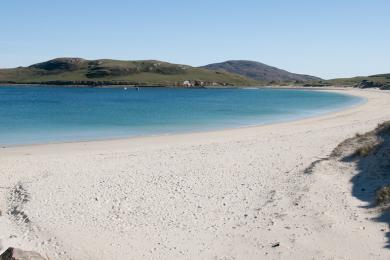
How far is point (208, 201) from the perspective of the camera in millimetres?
13727

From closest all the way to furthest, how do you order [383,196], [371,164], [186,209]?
[383,196], [186,209], [371,164]

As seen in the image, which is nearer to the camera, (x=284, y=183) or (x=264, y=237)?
(x=264, y=237)

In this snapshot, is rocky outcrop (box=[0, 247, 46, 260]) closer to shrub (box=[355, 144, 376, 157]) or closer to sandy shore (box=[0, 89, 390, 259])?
sandy shore (box=[0, 89, 390, 259])

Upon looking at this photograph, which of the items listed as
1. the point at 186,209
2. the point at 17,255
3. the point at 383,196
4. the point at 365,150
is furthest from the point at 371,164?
the point at 17,255

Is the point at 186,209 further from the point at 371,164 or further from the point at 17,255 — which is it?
the point at 371,164

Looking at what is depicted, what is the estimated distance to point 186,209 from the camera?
1305cm

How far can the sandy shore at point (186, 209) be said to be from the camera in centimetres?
1030

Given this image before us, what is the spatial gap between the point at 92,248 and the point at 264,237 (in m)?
3.81

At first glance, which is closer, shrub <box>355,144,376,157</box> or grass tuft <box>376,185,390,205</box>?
grass tuft <box>376,185,390,205</box>

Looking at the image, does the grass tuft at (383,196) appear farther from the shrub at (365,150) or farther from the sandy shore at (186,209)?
the shrub at (365,150)

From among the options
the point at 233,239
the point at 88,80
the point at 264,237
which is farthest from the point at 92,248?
the point at 88,80

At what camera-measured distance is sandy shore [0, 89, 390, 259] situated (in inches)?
405

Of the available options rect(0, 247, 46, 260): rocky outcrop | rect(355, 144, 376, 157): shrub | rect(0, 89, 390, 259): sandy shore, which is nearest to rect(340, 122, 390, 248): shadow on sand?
rect(355, 144, 376, 157): shrub

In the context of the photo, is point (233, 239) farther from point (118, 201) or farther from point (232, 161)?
point (232, 161)
